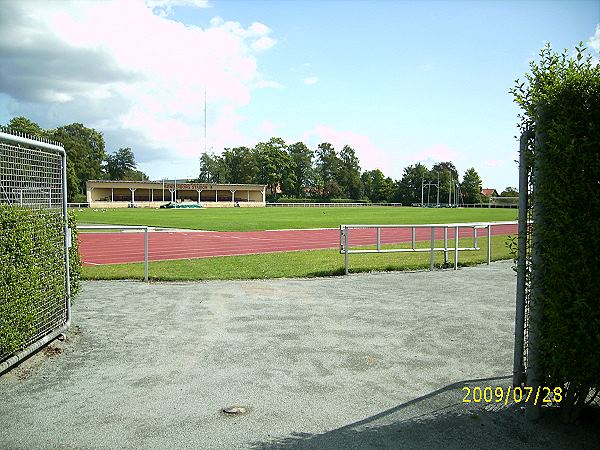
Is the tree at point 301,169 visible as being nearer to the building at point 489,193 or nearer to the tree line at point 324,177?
the tree line at point 324,177

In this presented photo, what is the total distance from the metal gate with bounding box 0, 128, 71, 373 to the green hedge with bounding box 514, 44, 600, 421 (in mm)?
4635

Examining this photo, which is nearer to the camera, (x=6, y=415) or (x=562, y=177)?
(x=562, y=177)

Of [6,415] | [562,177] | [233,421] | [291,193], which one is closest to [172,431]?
[233,421]

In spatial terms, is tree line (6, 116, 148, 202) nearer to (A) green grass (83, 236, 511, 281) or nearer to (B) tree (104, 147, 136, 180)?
(B) tree (104, 147, 136, 180)

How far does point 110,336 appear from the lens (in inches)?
250

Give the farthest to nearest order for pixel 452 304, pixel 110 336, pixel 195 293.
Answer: pixel 195 293, pixel 452 304, pixel 110 336

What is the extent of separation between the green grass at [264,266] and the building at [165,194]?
72.6m

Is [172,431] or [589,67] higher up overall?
[589,67]

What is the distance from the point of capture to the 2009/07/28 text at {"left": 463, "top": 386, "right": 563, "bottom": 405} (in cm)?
393

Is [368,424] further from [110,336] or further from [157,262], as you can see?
[157,262]

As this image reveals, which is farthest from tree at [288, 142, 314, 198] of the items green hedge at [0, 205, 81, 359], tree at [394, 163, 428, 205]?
green hedge at [0, 205, 81, 359]

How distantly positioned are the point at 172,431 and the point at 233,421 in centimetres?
45

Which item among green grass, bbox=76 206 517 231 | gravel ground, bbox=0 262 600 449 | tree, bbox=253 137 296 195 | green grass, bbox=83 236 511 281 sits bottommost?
gravel ground, bbox=0 262 600 449

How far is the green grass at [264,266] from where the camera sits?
37.7 ft
